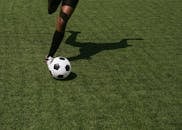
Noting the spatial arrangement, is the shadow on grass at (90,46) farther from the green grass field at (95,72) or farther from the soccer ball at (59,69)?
the soccer ball at (59,69)

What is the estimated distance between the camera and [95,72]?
561 cm

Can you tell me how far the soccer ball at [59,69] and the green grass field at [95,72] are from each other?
118 mm

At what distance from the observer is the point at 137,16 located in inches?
346

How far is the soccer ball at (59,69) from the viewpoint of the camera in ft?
17.0

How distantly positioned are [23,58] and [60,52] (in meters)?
0.67

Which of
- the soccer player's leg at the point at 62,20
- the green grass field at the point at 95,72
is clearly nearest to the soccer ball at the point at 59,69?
the green grass field at the point at 95,72

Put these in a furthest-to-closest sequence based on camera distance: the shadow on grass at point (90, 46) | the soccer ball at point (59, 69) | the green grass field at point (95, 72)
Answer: the shadow on grass at point (90, 46) < the soccer ball at point (59, 69) < the green grass field at point (95, 72)

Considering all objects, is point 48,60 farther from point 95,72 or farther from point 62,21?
point 95,72

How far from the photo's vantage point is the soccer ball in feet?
17.0

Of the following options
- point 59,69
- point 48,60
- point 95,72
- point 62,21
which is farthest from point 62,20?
point 95,72

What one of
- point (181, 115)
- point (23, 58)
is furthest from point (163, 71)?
point (23, 58)

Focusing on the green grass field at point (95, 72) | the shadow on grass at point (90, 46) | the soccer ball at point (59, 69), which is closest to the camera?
the green grass field at point (95, 72)

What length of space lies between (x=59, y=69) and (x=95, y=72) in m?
0.67

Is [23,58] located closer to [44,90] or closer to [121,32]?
[44,90]
